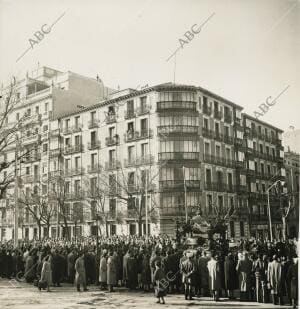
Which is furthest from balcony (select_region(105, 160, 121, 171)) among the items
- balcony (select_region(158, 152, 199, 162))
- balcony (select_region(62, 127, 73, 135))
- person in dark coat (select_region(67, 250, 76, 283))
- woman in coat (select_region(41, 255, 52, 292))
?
woman in coat (select_region(41, 255, 52, 292))

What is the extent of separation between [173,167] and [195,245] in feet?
59.2

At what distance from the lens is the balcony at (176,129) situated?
36781 mm

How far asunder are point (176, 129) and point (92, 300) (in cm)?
2530

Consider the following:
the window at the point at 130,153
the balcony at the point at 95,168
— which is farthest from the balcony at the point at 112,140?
the balcony at the point at 95,168

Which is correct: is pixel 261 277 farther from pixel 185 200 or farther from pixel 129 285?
pixel 185 200

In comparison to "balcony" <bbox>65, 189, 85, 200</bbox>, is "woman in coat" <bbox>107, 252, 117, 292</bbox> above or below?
below

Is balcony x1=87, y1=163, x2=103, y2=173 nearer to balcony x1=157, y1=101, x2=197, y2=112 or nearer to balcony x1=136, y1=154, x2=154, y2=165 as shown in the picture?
balcony x1=136, y1=154, x2=154, y2=165

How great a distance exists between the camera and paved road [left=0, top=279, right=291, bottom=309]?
448 inches

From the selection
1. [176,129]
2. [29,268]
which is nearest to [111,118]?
[176,129]

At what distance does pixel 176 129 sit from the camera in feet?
121

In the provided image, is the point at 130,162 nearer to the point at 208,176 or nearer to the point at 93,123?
the point at 93,123

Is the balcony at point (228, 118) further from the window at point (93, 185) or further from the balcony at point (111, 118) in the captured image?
the window at point (93, 185)

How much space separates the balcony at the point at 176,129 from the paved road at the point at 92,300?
22945 millimetres

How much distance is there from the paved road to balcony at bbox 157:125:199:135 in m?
22.9
